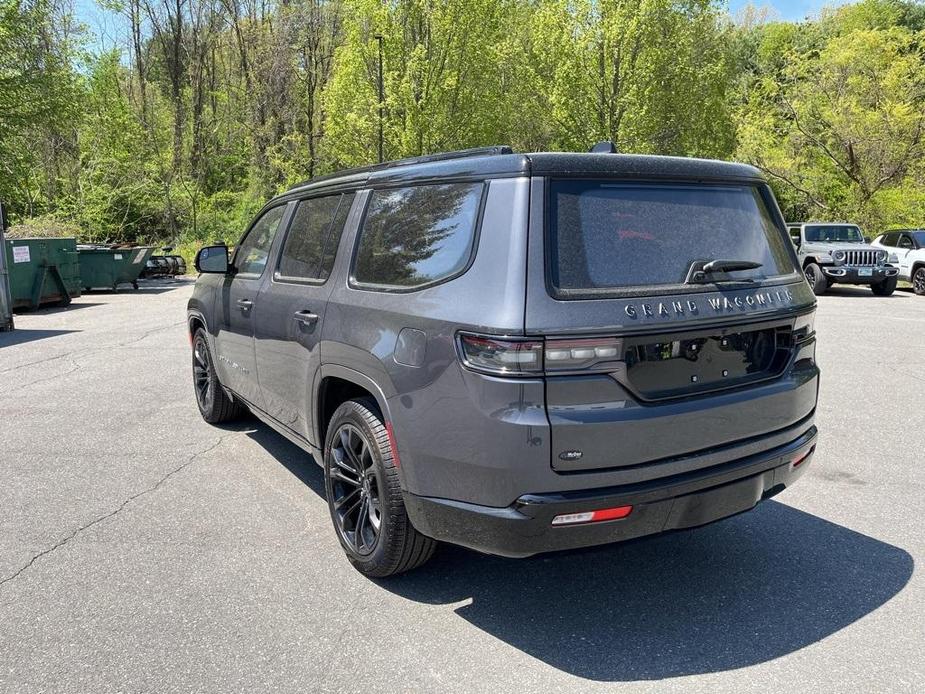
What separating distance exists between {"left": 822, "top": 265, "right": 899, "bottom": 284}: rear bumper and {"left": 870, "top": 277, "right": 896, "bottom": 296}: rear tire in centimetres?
19

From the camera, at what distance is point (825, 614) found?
306cm

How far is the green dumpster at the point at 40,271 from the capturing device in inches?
595

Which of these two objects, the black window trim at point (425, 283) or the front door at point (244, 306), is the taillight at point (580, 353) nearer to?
the black window trim at point (425, 283)

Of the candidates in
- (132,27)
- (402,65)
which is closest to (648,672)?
(402,65)

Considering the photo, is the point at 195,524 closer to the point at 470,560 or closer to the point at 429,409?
the point at 470,560

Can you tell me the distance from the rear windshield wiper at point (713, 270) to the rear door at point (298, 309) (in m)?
1.76

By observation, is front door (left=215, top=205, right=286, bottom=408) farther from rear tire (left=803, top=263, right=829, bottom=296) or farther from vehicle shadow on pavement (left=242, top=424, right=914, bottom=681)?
rear tire (left=803, top=263, right=829, bottom=296)

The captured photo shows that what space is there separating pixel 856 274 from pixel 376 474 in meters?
17.1

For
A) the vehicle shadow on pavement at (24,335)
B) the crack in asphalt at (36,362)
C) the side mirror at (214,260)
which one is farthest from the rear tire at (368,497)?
the vehicle shadow on pavement at (24,335)

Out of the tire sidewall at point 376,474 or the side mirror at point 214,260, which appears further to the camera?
the side mirror at point 214,260

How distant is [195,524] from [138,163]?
33.0m

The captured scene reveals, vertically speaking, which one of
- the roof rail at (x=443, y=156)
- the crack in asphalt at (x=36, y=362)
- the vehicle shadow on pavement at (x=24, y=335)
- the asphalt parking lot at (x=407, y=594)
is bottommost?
the vehicle shadow on pavement at (x=24, y=335)

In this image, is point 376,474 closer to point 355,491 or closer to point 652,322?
point 355,491

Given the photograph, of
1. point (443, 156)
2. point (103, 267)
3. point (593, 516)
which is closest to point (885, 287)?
point (443, 156)
